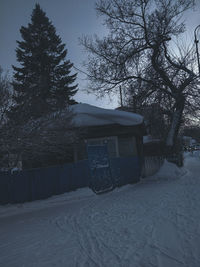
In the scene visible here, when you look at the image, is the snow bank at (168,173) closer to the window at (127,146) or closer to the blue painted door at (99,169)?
the window at (127,146)

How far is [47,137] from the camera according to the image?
691 cm

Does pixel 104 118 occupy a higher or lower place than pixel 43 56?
lower

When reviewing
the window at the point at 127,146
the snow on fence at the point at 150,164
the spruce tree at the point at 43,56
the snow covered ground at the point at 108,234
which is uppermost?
the spruce tree at the point at 43,56

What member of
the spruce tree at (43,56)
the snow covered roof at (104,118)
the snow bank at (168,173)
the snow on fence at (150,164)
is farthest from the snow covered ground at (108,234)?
the spruce tree at (43,56)

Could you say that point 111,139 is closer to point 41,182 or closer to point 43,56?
point 41,182

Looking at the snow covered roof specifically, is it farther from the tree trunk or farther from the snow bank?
the tree trunk

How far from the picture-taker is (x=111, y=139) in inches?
475

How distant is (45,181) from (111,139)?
15.6 feet

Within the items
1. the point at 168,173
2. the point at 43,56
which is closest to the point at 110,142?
the point at 168,173

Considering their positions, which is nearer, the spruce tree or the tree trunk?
the tree trunk

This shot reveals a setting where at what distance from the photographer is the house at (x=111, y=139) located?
984 cm

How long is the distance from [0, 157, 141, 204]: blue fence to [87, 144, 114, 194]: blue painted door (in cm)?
41

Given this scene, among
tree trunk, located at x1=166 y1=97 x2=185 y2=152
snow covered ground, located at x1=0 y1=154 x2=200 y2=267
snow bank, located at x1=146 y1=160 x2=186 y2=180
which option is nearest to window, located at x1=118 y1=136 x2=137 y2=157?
Answer: snow bank, located at x1=146 y1=160 x2=186 y2=180

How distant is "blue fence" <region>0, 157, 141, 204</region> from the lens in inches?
307
